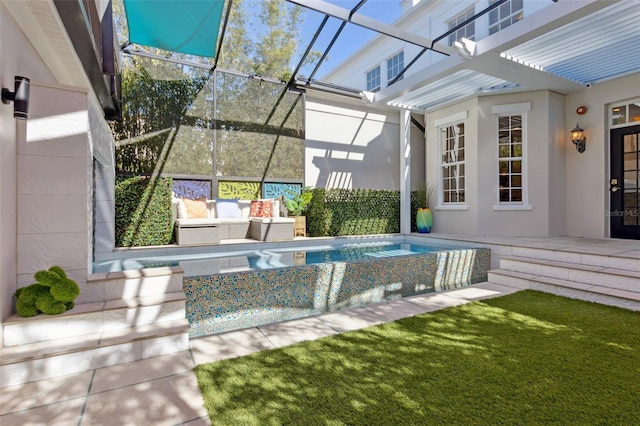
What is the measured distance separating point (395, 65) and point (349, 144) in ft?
11.9

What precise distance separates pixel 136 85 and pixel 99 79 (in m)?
3.54

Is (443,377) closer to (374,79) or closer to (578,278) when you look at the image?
(578,278)

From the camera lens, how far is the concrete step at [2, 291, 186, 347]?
257cm

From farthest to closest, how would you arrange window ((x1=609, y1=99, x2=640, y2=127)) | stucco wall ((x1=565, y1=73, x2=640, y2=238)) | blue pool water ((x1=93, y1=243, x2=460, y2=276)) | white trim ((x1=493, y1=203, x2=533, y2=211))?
white trim ((x1=493, y1=203, x2=533, y2=211))
stucco wall ((x1=565, y1=73, x2=640, y2=238))
window ((x1=609, y1=99, x2=640, y2=127))
blue pool water ((x1=93, y1=243, x2=460, y2=276))

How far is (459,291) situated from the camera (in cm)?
491

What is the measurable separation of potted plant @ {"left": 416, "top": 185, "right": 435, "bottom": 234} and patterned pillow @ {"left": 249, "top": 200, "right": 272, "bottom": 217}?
4.74m

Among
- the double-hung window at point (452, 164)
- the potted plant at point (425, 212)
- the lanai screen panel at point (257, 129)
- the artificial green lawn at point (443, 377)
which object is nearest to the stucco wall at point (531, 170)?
the double-hung window at point (452, 164)

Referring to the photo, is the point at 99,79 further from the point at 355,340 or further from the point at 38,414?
the point at 355,340

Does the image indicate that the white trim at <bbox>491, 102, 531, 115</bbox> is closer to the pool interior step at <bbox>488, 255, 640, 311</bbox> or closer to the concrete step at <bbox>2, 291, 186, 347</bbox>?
the pool interior step at <bbox>488, 255, 640, 311</bbox>

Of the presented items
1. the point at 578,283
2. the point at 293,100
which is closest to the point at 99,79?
the point at 293,100

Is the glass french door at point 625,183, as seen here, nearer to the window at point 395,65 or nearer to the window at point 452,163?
the window at point 452,163

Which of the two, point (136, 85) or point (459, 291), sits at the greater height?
point (136, 85)

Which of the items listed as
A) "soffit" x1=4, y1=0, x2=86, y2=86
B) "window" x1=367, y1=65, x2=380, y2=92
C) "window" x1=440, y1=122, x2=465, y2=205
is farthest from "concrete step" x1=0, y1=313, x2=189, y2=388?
"window" x1=367, y1=65, x2=380, y2=92

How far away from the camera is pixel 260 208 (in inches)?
355
